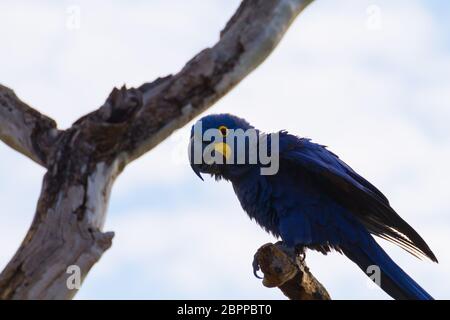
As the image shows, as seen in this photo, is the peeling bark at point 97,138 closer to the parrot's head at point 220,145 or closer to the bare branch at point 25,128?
the bare branch at point 25,128

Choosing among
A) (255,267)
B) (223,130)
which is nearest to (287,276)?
(255,267)

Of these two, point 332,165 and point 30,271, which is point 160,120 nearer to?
point 30,271

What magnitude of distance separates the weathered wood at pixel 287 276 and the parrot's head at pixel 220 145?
1384 mm

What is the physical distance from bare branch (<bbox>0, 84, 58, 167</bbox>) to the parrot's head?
9.14 ft

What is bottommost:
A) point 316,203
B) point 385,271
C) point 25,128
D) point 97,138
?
point 97,138

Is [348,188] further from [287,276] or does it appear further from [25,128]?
[25,128]

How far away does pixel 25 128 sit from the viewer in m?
4.70

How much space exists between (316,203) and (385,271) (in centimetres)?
85

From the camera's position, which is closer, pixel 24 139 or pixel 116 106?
pixel 116 106

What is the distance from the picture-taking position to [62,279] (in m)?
4.06

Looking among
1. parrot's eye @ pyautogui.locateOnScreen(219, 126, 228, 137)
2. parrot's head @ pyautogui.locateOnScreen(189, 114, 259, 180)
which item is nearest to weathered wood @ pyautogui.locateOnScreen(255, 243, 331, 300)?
parrot's head @ pyautogui.locateOnScreen(189, 114, 259, 180)
